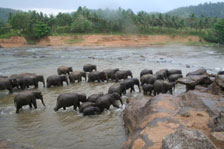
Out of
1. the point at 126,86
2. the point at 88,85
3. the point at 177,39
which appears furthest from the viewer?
the point at 177,39

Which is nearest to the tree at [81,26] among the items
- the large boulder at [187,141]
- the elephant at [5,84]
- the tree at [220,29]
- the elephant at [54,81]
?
the tree at [220,29]

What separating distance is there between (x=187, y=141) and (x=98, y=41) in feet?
191

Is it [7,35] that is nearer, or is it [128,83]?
[128,83]

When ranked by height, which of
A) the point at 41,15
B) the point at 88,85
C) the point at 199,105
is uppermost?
the point at 41,15

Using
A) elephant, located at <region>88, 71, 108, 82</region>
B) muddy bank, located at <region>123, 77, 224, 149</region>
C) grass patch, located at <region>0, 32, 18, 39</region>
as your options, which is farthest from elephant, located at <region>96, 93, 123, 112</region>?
grass patch, located at <region>0, 32, 18, 39</region>

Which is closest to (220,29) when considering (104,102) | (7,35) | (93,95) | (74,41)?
(74,41)

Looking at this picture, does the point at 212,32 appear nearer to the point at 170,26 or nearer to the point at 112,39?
the point at 170,26

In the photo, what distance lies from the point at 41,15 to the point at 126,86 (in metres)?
71.5

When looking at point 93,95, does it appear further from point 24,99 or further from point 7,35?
point 7,35

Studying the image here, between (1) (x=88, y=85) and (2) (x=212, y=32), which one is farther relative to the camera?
(2) (x=212, y=32)

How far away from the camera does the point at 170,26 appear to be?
79.3m

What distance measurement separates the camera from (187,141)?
3697mm

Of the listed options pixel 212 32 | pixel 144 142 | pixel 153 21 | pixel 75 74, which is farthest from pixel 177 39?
pixel 144 142

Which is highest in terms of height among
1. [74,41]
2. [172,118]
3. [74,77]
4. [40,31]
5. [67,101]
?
[40,31]
